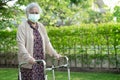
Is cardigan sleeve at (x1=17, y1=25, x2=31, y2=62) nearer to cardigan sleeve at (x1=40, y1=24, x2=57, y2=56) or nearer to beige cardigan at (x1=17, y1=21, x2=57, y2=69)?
beige cardigan at (x1=17, y1=21, x2=57, y2=69)

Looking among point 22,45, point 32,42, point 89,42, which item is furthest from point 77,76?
point 22,45

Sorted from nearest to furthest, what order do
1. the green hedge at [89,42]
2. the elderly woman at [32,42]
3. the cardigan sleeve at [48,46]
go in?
1. the elderly woman at [32,42]
2. the cardigan sleeve at [48,46]
3. the green hedge at [89,42]

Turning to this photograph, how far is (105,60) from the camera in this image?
1113cm

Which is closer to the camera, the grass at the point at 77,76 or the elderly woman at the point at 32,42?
the elderly woman at the point at 32,42

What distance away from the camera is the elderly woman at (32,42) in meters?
5.01

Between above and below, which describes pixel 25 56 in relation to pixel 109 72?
above

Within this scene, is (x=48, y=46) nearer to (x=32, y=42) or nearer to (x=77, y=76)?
(x=32, y=42)

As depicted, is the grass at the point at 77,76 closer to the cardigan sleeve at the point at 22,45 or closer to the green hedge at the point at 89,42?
the green hedge at the point at 89,42

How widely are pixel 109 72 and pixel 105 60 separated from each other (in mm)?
487

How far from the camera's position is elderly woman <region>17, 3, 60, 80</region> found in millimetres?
5012

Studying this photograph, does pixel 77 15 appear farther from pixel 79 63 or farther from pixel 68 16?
pixel 79 63

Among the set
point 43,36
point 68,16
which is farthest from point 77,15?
point 43,36

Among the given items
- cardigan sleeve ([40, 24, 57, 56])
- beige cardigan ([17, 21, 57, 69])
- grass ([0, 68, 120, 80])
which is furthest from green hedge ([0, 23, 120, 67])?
beige cardigan ([17, 21, 57, 69])

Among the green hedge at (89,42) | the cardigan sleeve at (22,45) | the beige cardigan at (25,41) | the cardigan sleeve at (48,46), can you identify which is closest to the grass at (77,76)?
the green hedge at (89,42)
